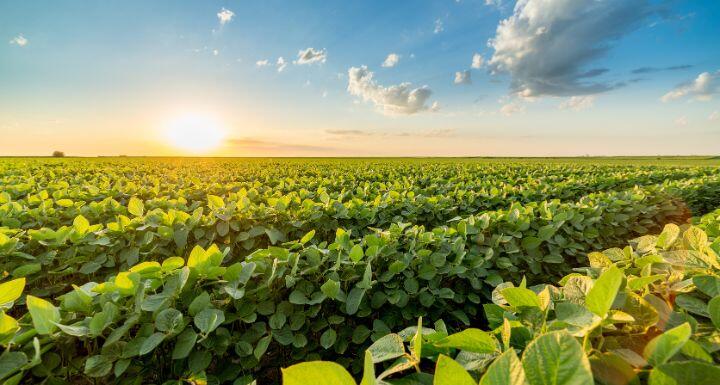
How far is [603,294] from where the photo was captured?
879 mm

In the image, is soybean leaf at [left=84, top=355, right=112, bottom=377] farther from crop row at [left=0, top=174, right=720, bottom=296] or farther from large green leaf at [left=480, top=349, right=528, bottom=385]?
large green leaf at [left=480, top=349, right=528, bottom=385]

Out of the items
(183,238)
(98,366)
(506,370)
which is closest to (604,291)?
(506,370)

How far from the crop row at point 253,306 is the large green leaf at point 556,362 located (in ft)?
3.20

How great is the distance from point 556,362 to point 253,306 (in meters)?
1.73

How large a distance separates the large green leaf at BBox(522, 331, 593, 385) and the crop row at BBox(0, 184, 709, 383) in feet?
3.20

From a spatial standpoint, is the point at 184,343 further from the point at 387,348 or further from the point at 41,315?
the point at 387,348

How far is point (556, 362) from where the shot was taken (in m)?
0.65

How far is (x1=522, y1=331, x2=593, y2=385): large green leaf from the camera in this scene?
0.62 metres

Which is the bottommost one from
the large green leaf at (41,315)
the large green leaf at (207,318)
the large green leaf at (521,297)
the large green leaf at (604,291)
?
the large green leaf at (207,318)

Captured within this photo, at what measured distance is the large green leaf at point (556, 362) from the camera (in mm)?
621

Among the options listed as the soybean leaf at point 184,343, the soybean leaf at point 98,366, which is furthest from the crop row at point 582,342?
the soybean leaf at point 98,366

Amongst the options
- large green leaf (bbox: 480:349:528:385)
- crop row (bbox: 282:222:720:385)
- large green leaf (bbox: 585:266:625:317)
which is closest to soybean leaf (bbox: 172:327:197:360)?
crop row (bbox: 282:222:720:385)

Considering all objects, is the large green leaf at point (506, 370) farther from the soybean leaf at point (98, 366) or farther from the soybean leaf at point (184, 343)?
the soybean leaf at point (98, 366)

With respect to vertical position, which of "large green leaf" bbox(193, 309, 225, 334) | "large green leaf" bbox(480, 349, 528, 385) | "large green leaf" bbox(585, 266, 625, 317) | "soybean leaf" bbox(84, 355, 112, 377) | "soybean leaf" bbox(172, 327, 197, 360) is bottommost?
"soybean leaf" bbox(84, 355, 112, 377)
